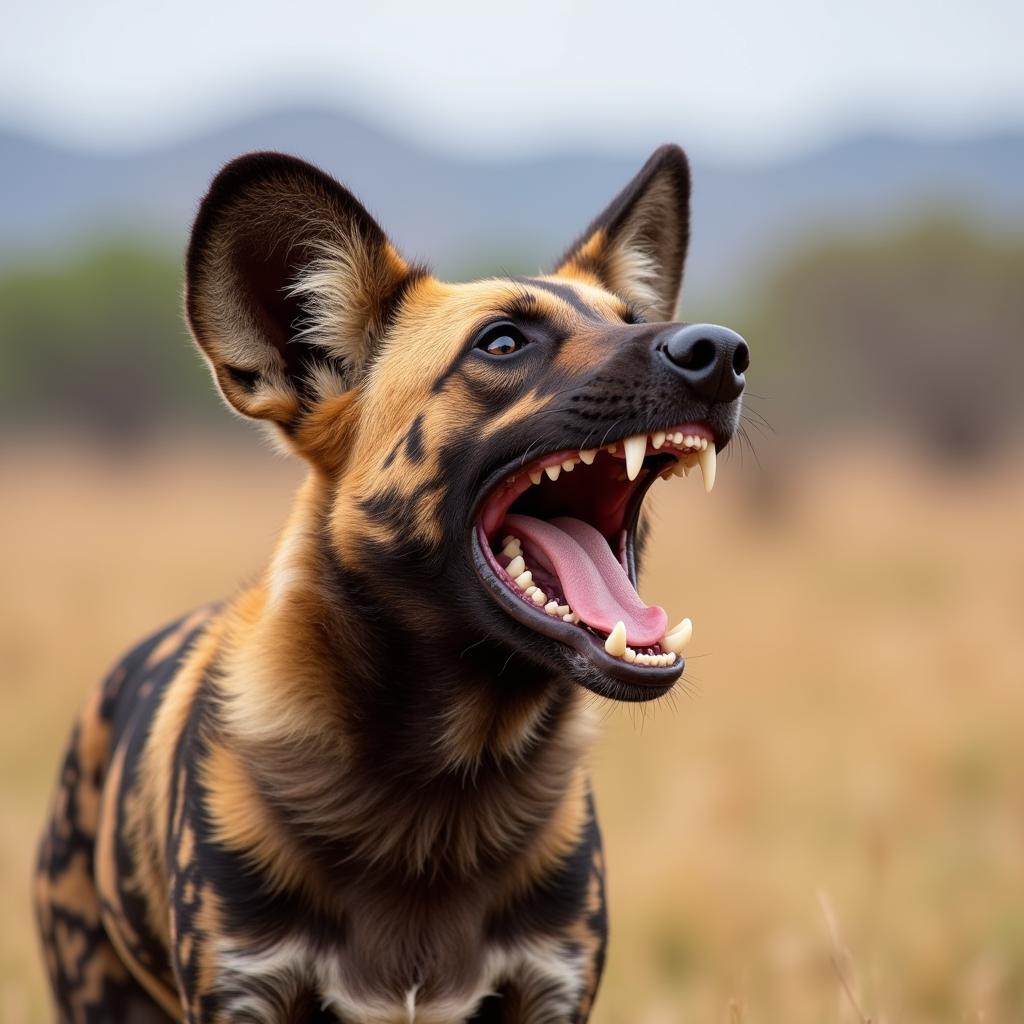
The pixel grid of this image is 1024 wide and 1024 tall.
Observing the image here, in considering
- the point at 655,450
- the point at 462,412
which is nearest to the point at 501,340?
the point at 462,412

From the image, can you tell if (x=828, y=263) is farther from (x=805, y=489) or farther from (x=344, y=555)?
(x=344, y=555)

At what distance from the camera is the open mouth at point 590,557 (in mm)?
2629

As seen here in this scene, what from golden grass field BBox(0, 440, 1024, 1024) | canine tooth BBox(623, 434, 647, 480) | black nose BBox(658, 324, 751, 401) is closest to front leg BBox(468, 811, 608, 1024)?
golden grass field BBox(0, 440, 1024, 1024)

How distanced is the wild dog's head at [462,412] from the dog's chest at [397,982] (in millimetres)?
574

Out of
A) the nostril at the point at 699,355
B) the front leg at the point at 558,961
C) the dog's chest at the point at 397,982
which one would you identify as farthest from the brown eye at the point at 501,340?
the dog's chest at the point at 397,982

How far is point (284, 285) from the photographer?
3076 mm

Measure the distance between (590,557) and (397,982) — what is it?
36.2 inches

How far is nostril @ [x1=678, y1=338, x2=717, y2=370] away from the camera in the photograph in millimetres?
2650

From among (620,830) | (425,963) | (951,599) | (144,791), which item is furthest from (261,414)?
(951,599)

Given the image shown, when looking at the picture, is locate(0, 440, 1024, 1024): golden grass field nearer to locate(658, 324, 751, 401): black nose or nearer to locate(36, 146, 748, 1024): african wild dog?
locate(36, 146, 748, 1024): african wild dog

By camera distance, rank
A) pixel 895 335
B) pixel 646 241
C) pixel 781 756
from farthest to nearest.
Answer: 1. pixel 895 335
2. pixel 781 756
3. pixel 646 241

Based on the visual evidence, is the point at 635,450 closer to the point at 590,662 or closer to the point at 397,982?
the point at 590,662

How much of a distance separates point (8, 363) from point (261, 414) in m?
29.7

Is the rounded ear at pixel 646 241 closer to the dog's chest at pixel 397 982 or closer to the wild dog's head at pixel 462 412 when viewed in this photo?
the wild dog's head at pixel 462 412
